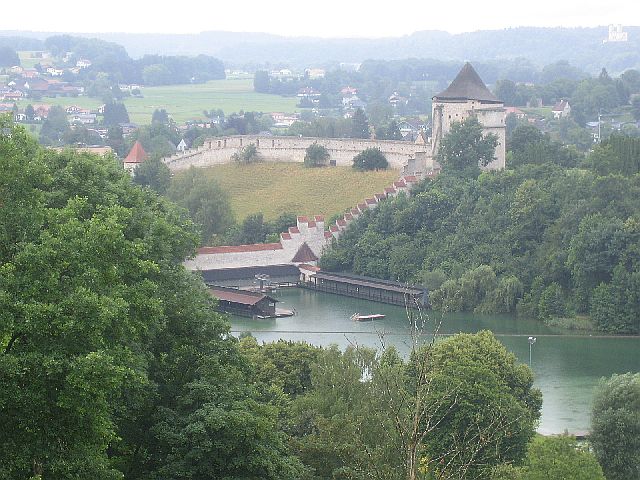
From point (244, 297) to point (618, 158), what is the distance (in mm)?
15657

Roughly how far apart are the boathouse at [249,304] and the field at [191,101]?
74.1m

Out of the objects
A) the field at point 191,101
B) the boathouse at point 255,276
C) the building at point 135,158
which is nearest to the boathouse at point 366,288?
the boathouse at point 255,276

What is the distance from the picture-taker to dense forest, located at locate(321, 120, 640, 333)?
1964 inches

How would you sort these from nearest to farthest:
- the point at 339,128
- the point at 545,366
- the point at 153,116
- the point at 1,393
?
the point at 1,393
the point at 545,366
the point at 339,128
the point at 153,116

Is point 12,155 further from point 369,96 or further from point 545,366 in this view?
point 369,96

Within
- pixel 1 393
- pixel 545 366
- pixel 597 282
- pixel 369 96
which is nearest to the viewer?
pixel 1 393

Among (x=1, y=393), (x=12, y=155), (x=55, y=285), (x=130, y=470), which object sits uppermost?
(x=12, y=155)

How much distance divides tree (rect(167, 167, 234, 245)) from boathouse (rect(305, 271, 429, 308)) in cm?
596

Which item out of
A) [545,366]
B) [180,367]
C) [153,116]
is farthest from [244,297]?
[153,116]

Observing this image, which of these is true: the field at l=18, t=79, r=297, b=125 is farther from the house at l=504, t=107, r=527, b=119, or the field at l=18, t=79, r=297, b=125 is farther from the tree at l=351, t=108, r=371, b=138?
the tree at l=351, t=108, r=371, b=138

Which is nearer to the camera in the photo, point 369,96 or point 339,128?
point 339,128

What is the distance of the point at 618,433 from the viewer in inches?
1093

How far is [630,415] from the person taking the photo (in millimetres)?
28031

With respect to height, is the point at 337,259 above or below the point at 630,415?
below
